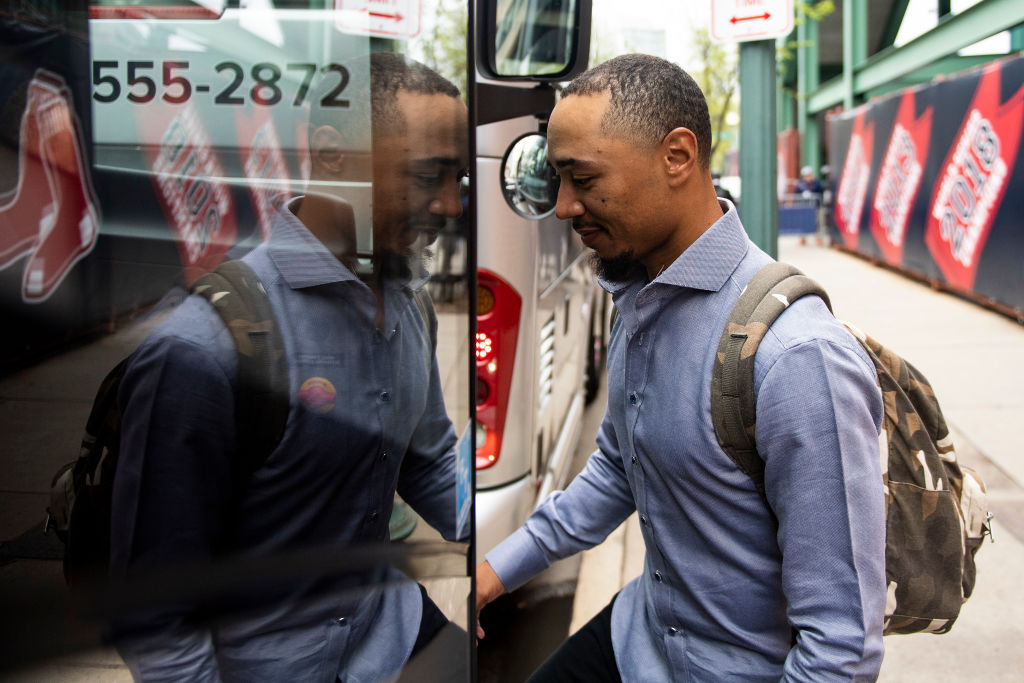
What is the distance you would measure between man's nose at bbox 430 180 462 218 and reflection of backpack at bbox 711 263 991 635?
477 millimetres

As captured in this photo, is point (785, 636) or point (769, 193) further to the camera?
point (769, 193)

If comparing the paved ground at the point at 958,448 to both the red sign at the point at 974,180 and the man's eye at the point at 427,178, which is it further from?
the red sign at the point at 974,180

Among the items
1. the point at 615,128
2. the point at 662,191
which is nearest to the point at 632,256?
the point at 662,191

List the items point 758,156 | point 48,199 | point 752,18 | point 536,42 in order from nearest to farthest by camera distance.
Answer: point 48,199
point 536,42
point 752,18
point 758,156

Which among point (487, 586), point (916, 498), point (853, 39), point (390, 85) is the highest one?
point (853, 39)

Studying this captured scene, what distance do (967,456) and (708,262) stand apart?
189 inches

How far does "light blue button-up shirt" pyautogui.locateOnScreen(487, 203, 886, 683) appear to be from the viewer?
136 centimetres

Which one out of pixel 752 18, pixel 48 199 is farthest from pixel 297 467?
pixel 752 18

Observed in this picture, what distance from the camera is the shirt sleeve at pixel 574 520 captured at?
1930 mm

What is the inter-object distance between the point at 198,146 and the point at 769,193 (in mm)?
4361

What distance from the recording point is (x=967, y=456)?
559 cm

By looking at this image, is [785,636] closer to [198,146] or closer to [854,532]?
[854,532]

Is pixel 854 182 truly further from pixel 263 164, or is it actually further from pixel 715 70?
pixel 263 164

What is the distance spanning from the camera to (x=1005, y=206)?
9.53 metres
